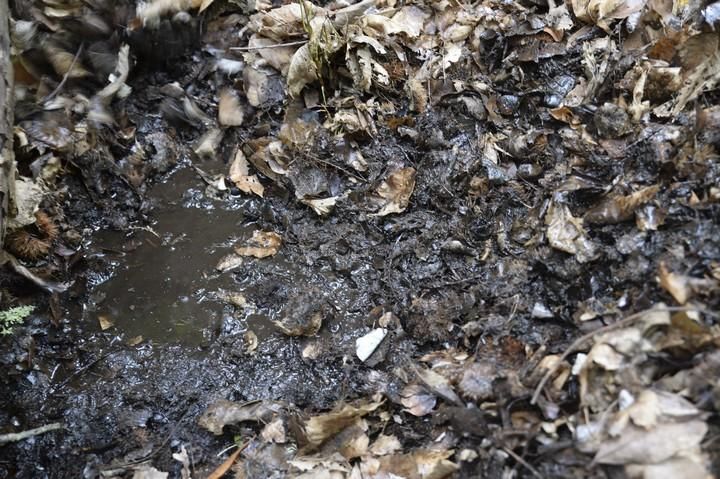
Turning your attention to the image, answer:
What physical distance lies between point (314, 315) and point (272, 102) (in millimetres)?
1600

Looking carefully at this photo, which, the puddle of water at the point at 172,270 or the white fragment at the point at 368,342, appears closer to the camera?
the white fragment at the point at 368,342

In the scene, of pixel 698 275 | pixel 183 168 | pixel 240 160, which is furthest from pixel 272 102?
pixel 698 275

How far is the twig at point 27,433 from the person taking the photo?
2670mm

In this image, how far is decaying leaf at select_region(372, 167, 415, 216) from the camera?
3.25m

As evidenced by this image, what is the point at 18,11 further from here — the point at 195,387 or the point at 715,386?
the point at 715,386

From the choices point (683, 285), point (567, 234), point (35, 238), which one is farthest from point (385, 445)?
point (35, 238)

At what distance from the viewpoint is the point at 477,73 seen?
A: 3475 mm

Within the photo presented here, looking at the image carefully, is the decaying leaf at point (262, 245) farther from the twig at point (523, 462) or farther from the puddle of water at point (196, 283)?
the twig at point (523, 462)

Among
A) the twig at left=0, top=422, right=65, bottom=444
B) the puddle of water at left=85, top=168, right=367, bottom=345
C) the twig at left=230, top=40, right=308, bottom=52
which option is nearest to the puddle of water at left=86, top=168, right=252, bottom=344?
the puddle of water at left=85, top=168, right=367, bottom=345

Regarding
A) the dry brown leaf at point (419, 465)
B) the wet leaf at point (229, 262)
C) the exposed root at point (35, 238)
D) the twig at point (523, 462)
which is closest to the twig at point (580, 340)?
the twig at point (523, 462)

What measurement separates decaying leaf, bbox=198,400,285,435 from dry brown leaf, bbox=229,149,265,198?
137 cm

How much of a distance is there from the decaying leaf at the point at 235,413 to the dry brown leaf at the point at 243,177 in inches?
53.8

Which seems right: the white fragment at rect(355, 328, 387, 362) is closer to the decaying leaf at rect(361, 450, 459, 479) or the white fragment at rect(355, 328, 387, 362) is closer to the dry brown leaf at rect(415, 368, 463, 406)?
the dry brown leaf at rect(415, 368, 463, 406)

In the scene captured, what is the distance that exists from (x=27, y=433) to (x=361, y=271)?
6.13ft
